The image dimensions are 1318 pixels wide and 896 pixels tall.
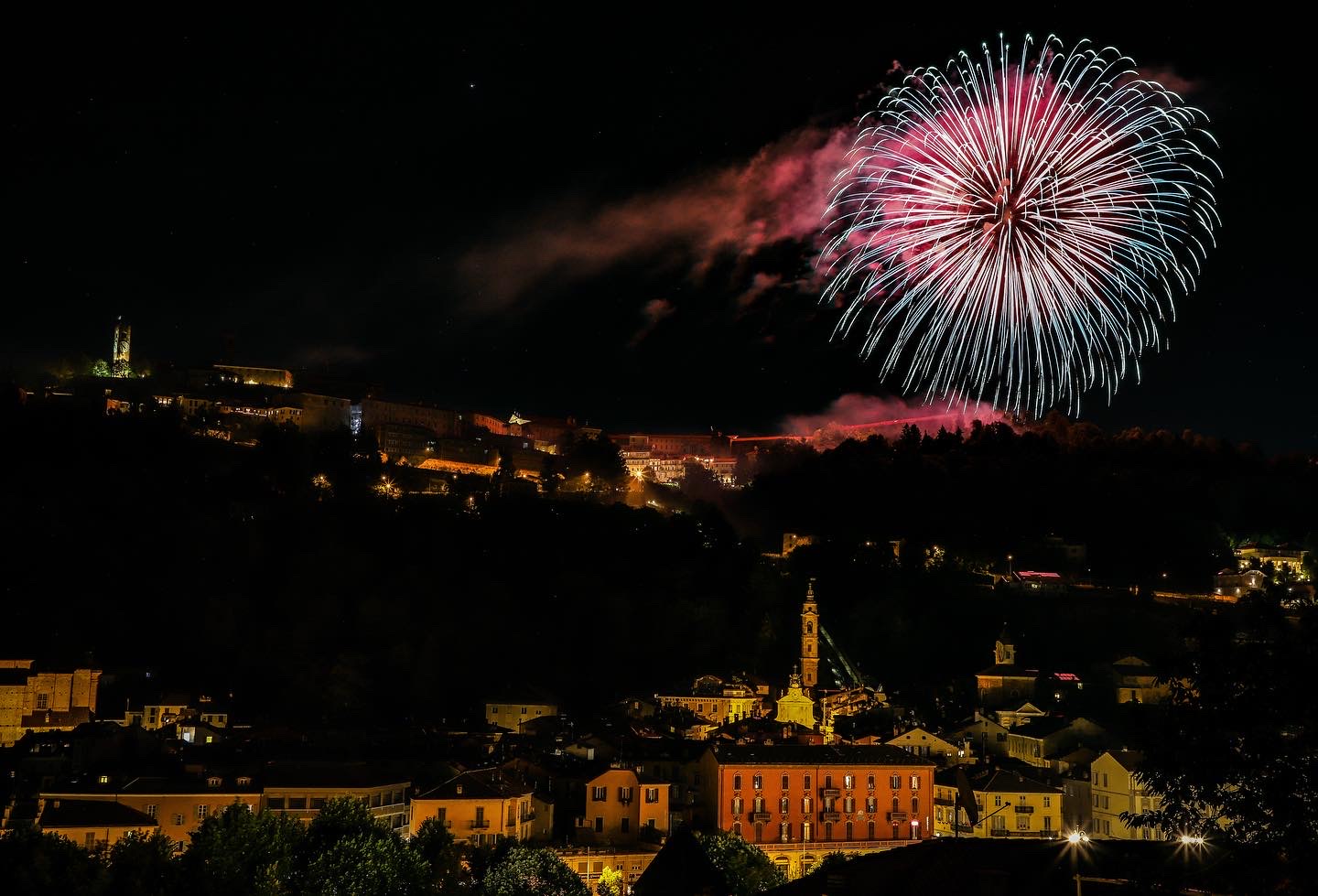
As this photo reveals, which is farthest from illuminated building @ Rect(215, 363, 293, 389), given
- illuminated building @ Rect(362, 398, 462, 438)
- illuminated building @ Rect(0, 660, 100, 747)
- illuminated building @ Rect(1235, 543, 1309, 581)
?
illuminated building @ Rect(1235, 543, 1309, 581)

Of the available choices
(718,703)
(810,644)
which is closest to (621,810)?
(718,703)

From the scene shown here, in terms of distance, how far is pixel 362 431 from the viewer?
101 meters

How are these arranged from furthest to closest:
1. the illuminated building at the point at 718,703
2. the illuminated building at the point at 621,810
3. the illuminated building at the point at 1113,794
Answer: the illuminated building at the point at 718,703, the illuminated building at the point at 1113,794, the illuminated building at the point at 621,810

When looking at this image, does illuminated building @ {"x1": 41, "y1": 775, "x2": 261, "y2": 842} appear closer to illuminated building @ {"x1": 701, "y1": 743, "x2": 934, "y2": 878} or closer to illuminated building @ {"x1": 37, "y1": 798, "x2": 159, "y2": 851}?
illuminated building @ {"x1": 37, "y1": 798, "x2": 159, "y2": 851}

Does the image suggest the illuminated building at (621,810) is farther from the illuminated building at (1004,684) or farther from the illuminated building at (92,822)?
the illuminated building at (1004,684)

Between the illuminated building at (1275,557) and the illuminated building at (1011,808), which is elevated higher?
the illuminated building at (1275,557)

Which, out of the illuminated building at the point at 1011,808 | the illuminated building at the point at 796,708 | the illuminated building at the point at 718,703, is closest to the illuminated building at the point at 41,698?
the illuminated building at the point at 718,703

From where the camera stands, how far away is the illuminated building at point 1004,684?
57844mm

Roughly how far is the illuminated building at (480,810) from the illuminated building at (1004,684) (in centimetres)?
2829

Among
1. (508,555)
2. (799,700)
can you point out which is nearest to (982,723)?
(799,700)

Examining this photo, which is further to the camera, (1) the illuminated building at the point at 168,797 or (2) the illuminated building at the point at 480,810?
(2) the illuminated building at the point at 480,810

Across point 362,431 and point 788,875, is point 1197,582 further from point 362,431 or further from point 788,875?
point 362,431

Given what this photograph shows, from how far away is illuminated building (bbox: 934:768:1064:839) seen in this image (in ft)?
130

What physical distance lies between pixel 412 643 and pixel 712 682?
1577 centimetres
